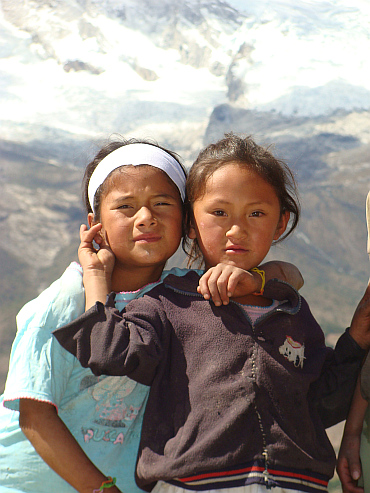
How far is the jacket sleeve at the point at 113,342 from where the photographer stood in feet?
3.31

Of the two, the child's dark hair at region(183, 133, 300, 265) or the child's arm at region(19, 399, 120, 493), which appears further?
the child's dark hair at region(183, 133, 300, 265)

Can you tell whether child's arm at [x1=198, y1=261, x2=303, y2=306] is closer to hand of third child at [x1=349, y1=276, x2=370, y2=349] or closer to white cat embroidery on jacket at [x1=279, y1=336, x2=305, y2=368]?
white cat embroidery on jacket at [x1=279, y1=336, x2=305, y2=368]

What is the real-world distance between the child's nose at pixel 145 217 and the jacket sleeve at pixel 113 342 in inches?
10.3

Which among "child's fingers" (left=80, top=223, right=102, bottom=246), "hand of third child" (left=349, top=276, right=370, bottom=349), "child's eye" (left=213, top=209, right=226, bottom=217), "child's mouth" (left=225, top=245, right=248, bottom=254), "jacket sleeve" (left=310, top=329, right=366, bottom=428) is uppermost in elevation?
"child's eye" (left=213, top=209, right=226, bottom=217)

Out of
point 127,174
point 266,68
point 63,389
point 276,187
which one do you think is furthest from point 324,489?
point 266,68

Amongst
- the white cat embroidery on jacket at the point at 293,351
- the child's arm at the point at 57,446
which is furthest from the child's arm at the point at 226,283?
the child's arm at the point at 57,446

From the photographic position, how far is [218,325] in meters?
1.14

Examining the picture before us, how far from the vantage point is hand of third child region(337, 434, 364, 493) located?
1.26m

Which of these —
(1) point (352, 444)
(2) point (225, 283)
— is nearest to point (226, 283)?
(2) point (225, 283)

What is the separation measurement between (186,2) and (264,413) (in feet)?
13.8

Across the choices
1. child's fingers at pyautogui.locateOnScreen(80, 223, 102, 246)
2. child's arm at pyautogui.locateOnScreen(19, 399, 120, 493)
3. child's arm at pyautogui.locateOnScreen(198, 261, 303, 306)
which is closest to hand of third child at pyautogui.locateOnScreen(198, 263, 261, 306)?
child's arm at pyautogui.locateOnScreen(198, 261, 303, 306)

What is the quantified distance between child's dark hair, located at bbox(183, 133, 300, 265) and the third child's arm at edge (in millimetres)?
600

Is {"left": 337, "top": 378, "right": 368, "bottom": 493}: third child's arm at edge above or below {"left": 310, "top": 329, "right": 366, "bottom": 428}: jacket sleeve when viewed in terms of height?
below

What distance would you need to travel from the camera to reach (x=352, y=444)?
51.1 inches
